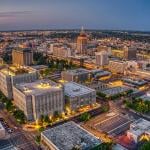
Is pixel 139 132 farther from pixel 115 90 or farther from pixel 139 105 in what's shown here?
pixel 115 90

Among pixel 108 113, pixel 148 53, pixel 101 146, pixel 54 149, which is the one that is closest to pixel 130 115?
pixel 108 113

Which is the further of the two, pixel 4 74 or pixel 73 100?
pixel 4 74

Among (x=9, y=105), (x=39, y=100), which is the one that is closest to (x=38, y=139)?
(x=39, y=100)

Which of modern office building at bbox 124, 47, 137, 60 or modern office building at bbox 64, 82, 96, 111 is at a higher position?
modern office building at bbox 124, 47, 137, 60

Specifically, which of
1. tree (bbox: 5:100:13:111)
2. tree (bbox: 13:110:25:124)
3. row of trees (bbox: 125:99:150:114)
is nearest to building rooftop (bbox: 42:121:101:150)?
tree (bbox: 13:110:25:124)

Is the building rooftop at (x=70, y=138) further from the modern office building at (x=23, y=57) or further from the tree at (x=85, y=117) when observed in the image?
the modern office building at (x=23, y=57)

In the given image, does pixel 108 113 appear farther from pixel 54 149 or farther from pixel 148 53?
pixel 148 53

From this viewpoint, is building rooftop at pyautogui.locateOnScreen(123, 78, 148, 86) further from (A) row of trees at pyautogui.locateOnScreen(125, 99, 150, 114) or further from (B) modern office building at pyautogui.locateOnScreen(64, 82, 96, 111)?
(B) modern office building at pyautogui.locateOnScreen(64, 82, 96, 111)

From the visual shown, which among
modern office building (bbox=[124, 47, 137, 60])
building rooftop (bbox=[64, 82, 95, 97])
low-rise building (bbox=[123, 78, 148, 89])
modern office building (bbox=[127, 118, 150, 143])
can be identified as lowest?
modern office building (bbox=[127, 118, 150, 143])
